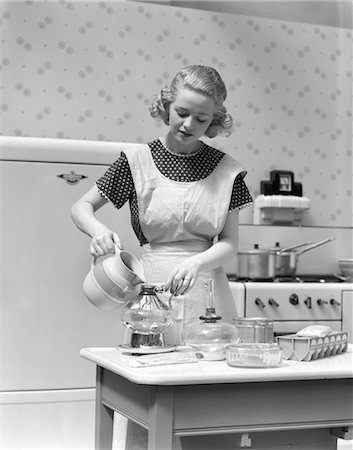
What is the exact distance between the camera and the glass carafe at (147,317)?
2.15m

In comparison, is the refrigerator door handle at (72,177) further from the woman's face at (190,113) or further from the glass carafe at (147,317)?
the glass carafe at (147,317)

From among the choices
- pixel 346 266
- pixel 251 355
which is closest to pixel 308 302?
pixel 346 266

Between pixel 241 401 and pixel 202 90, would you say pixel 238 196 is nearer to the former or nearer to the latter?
pixel 202 90

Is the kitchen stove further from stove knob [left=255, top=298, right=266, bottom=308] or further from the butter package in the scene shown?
the butter package

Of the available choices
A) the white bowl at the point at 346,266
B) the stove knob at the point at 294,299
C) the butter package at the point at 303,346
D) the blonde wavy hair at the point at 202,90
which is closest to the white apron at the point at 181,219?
the blonde wavy hair at the point at 202,90

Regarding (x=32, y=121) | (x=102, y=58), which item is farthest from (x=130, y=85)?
(x=32, y=121)

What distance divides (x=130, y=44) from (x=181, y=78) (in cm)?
230

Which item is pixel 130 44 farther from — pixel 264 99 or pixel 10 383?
pixel 10 383

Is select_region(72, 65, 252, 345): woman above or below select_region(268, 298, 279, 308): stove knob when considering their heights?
above

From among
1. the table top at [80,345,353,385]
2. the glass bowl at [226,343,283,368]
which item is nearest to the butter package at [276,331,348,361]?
the table top at [80,345,353,385]

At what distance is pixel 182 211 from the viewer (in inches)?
99.4

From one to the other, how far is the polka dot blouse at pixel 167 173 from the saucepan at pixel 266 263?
5.77 feet

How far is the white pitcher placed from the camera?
216cm

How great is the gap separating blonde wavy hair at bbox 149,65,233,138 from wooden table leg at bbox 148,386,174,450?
99 cm
